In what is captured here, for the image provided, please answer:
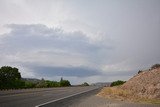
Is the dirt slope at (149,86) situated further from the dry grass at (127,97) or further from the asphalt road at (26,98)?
the asphalt road at (26,98)

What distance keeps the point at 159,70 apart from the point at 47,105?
1016 inches

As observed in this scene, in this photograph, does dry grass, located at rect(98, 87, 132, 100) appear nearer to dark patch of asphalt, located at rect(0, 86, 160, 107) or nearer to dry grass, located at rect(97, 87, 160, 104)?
dry grass, located at rect(97, 87, 160, 104)

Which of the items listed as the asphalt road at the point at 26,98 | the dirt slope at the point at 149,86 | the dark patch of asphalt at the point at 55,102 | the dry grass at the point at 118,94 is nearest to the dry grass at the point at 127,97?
the dry grass at the point at 118,94

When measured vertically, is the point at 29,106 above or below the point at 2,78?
below

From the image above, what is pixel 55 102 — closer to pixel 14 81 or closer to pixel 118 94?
pixel 118 94

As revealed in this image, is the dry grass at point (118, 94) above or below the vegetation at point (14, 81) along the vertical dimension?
below

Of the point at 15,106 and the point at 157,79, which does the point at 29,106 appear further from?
the point at 157,79

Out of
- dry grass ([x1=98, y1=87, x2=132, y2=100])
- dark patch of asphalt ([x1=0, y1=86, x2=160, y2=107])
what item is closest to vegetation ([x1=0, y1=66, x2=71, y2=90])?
dry grass ([x1=98, y1=87, x2=132, y2=100])

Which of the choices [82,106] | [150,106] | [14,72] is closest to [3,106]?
[82,106]

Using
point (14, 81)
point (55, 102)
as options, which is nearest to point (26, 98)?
point (55, 102)

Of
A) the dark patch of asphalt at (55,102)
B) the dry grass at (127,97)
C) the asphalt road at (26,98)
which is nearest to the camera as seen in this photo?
the asphalt road at (26,98)

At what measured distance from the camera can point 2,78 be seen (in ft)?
245

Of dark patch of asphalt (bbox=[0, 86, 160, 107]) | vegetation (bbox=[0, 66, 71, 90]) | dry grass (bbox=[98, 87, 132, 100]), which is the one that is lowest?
dark patch of asphalt (bbox=[0, 86, 160, 107])

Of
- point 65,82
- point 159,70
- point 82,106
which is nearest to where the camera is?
point 82,106
